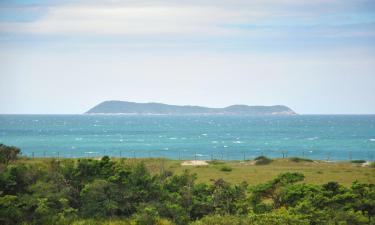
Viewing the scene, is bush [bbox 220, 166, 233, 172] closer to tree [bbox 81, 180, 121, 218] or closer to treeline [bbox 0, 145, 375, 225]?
treeline [bbox 0, 145, 375, 225]

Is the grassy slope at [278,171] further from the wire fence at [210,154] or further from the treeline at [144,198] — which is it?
the wire fence at [210,154]

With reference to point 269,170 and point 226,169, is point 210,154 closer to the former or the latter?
point 269,170

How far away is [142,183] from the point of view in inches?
1932

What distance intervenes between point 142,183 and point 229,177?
28.1m

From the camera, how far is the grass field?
74.1 m

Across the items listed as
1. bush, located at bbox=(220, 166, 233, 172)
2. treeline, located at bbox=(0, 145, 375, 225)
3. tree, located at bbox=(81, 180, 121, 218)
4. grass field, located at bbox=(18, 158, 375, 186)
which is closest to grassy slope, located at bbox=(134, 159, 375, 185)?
grass field, located at bbox=(18, 158, 375, 186)

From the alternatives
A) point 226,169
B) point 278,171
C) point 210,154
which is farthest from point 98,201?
point 210,154

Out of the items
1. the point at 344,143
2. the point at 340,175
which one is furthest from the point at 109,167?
the point at 344,143

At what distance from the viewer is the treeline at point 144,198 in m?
42.6

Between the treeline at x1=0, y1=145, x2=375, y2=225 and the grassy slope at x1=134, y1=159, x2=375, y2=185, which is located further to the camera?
the grassy slope at x1=134, y1=159, x2=375, y2=185

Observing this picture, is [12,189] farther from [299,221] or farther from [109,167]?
[299,221]

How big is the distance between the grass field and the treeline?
1957cm

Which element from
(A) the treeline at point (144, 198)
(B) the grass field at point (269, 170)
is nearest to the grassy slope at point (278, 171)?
(B) the grass field at point (269, 170)

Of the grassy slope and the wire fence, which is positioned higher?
the grassy slope
